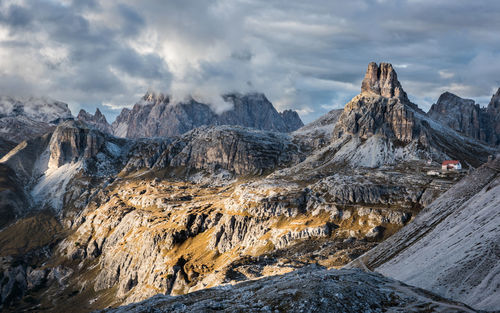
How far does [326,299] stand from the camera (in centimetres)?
7325

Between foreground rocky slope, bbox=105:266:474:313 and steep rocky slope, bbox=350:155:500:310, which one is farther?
steep rocky slope, bbox=350:155:500:310

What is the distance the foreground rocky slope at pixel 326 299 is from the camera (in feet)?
235

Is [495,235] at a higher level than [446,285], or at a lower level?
higher

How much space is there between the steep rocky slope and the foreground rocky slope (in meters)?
12.9

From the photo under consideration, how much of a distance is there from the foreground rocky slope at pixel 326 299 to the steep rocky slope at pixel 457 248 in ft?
42.2

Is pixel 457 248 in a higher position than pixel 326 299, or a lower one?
lower

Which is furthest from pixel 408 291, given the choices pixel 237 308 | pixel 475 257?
pixel 237 308

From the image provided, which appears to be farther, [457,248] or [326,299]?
[457,248]

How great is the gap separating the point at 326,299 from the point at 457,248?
214 ft

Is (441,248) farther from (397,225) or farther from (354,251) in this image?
(397,225)

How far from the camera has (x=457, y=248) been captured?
11519 centimetres

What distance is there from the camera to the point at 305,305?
72.0 meters

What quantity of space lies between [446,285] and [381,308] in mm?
33489

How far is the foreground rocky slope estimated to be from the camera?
7162 centimetres
